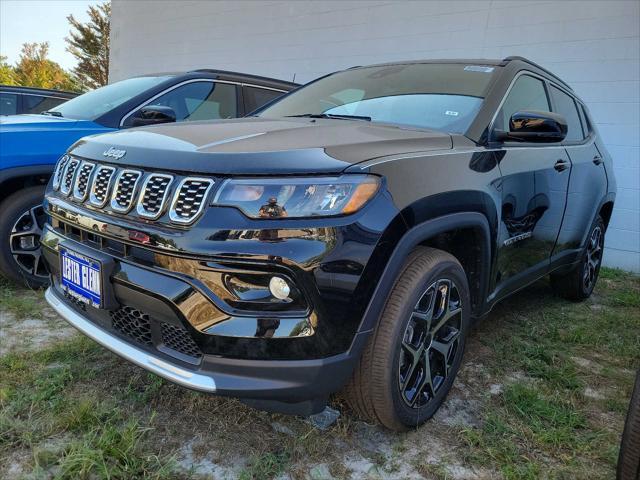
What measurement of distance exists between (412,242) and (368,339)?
14.5 inches

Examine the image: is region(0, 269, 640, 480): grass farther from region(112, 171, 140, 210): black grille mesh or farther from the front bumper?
region(112, 171, 140, 210): black grille mesh

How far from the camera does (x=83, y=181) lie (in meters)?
2.06

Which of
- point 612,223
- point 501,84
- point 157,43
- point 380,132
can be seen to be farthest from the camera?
point 157,43

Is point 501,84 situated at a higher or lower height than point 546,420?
higher

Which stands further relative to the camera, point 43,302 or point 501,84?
point 43,302

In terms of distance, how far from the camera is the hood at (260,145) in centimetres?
165

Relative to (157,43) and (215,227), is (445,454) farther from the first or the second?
(157,43)

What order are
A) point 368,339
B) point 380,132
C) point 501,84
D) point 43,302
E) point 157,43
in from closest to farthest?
point 368,339 → point 380,132 → point 501,84 → point 43,302 → point 157,43

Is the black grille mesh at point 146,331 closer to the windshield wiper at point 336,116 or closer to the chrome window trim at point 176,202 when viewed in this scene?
the chrome window trim at point 176,202

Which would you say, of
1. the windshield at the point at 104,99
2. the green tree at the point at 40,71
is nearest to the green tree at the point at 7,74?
the green tree at the point at 40,71

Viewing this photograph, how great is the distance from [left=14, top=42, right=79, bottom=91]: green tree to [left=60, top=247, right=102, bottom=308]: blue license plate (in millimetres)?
34576

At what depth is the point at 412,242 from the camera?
1793 millimetres

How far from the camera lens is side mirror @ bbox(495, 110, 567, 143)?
2.32 meters

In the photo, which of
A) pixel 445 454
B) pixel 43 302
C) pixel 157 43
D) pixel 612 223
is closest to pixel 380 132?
pixel 445 454
